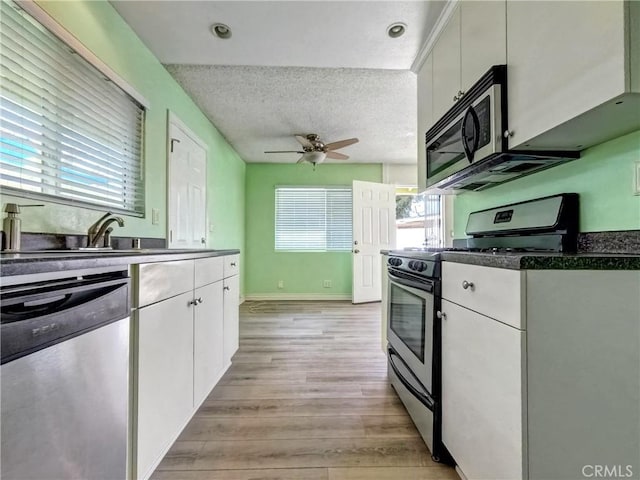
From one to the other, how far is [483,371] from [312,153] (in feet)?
10.3

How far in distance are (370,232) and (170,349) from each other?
3913mm

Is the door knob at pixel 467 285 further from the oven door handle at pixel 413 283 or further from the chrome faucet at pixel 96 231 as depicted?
the chrome faucet at pixel 96 231

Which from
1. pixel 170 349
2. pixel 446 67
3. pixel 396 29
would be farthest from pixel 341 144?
pixel 170 349

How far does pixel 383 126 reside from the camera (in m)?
3.55

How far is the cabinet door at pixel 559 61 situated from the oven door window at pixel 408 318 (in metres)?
0.87

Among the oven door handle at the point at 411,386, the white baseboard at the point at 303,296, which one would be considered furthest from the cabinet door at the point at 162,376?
the white baseboard at the point at 303,296

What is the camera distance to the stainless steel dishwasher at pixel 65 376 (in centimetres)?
59

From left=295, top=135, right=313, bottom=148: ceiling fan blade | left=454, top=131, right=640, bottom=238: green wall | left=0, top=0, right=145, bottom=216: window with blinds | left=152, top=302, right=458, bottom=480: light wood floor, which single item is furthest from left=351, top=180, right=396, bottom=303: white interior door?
left=0, top=0, right=145, bottom=216: window with blinds

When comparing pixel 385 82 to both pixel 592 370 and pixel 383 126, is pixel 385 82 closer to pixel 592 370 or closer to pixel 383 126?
pixel 383 126

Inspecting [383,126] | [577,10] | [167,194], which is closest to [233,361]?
[167,194]

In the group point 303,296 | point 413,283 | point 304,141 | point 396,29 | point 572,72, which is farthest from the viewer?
point 303,296

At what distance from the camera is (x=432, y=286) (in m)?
1.32

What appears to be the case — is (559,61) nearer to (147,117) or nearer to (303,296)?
(147,117)

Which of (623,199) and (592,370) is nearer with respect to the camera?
(592,370)
